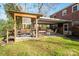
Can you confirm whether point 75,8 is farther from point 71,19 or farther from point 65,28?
point 65,28

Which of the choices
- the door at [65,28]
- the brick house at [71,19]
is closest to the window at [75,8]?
the brick house at [71,19]

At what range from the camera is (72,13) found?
1922 cm

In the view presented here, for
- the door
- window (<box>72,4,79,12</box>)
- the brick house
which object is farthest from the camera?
the door

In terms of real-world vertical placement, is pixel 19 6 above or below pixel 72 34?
above

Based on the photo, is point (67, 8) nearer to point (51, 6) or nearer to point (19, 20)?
point (51, 6)

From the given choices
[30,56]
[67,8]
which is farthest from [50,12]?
[30,56]

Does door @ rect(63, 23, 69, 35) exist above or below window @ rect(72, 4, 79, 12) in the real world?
below

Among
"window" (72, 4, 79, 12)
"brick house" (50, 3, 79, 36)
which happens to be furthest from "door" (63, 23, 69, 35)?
"window" (72, 4, 79, 12)

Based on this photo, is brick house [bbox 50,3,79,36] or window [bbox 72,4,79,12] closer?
brick house [bbox 50,3,79,36]

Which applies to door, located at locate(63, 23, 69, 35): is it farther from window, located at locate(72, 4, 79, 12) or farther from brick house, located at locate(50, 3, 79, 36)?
window, located at locate(72, 4, 79, 12)

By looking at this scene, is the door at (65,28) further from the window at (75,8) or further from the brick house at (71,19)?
the window at (75,8)

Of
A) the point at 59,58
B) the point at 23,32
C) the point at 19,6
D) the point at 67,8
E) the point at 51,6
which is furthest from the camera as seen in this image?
the point at 51,6

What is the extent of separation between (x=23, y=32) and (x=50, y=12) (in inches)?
478

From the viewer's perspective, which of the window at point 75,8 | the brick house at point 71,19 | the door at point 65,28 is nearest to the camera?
the brick house at point 71,19
